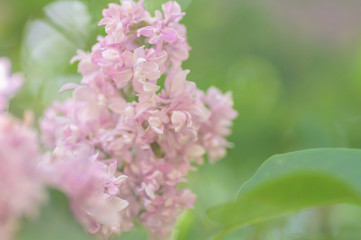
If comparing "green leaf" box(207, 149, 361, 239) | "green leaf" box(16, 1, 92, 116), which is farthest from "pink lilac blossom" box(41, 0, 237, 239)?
"green leaf" box(16, 1, 92, 116)

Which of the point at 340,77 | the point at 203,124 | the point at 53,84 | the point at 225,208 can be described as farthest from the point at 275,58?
the point at 225,208

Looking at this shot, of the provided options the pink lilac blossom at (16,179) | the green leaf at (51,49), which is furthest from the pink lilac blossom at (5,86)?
the green leaf at (51,49)

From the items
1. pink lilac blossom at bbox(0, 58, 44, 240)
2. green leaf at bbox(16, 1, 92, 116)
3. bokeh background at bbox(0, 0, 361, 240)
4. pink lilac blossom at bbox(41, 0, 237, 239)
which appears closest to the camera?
pink lilac blossom at bbox(0, 58, 44, 240)

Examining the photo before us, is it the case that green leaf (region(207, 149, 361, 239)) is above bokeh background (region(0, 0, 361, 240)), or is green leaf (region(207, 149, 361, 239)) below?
below

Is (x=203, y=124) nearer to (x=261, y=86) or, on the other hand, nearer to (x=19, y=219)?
(x=19, y=219)

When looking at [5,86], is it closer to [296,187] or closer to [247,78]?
A: [296,187]

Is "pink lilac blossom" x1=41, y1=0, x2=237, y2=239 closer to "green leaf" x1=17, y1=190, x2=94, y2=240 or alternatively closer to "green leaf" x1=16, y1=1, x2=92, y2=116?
"green leaf" x1=17, y1=190, x2=94, y2=240
